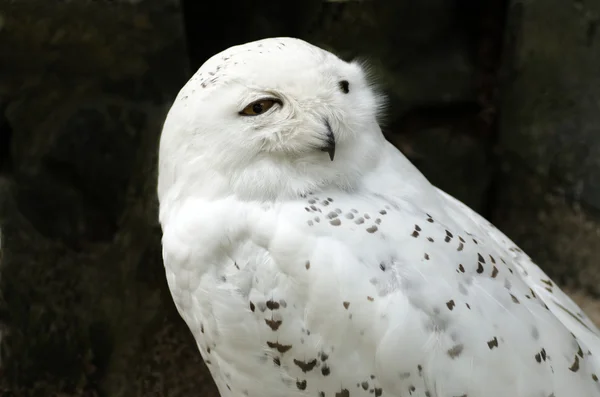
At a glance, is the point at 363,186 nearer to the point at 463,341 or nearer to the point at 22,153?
the point at 463,341

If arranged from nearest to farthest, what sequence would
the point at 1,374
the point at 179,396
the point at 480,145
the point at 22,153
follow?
the point at 22,153 → the point at 1,374 → the point at 179,396 → the point at 480,145

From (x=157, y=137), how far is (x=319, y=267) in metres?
0.91

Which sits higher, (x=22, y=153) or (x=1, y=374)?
(x=22, y=153)

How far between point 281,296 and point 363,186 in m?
0.28

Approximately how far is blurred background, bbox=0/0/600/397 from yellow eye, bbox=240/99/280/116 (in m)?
0.74

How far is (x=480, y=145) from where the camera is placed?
7.64 feet

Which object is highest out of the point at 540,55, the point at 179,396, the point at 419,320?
the point at 419,320

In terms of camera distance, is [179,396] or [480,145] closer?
[179,396]

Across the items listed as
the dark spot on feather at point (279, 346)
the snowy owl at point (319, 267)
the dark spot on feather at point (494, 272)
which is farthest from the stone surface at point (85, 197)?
the dark spot on feather at point (494, 272)

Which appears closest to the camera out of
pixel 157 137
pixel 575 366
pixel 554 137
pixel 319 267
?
pixel 319 267

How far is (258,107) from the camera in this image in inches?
43.6

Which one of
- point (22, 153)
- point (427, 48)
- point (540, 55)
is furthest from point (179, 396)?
point (540, 55)

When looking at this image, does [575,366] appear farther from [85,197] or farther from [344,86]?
[85,197]

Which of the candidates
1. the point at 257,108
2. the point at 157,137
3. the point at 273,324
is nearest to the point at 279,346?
the point at 273,324
